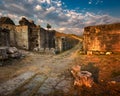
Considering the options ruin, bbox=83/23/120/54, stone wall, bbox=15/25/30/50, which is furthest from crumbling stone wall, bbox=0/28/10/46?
ruin, bbox=83/23/120/54

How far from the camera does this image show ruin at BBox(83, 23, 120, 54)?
12961 millimetres

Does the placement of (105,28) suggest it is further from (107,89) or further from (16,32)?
(16,32)

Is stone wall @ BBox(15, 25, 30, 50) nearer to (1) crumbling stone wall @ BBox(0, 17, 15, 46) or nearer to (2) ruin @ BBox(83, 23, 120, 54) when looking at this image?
(1) crumbling stone wall @ BBox(0, 17, 15, 46)

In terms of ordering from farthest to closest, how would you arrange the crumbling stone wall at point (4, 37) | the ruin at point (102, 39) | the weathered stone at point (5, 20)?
the weathered stone at point (5, 20) < the crumbling stone wall at point (4, 37) < the ruin at point (102, 39)

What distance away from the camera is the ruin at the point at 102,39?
13.0 metres

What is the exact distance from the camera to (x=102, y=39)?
1380cm

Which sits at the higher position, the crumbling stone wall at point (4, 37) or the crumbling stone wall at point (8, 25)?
the crumbling stone wall at point (8, 25)

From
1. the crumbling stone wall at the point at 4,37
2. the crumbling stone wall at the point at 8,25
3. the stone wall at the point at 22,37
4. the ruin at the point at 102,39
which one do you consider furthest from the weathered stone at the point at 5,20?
the ruin at the point at 102,39

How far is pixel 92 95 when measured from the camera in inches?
193

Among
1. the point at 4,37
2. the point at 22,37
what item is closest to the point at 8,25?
the point at 22,37

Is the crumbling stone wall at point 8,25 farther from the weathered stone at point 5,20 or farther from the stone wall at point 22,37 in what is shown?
the stone wall at point 22,37

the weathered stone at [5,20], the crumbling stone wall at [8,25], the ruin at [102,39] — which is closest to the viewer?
the ruin at [102,39]

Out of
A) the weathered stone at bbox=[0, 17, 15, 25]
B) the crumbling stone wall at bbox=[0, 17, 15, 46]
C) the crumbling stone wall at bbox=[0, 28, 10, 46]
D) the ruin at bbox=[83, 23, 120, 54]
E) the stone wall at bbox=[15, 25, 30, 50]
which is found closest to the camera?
the ruin at bbox=[83, 23, 120, 54]

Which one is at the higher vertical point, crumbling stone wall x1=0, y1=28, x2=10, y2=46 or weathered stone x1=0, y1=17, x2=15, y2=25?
weathered stone x1=0, y1=17, x2=15, y2=25
